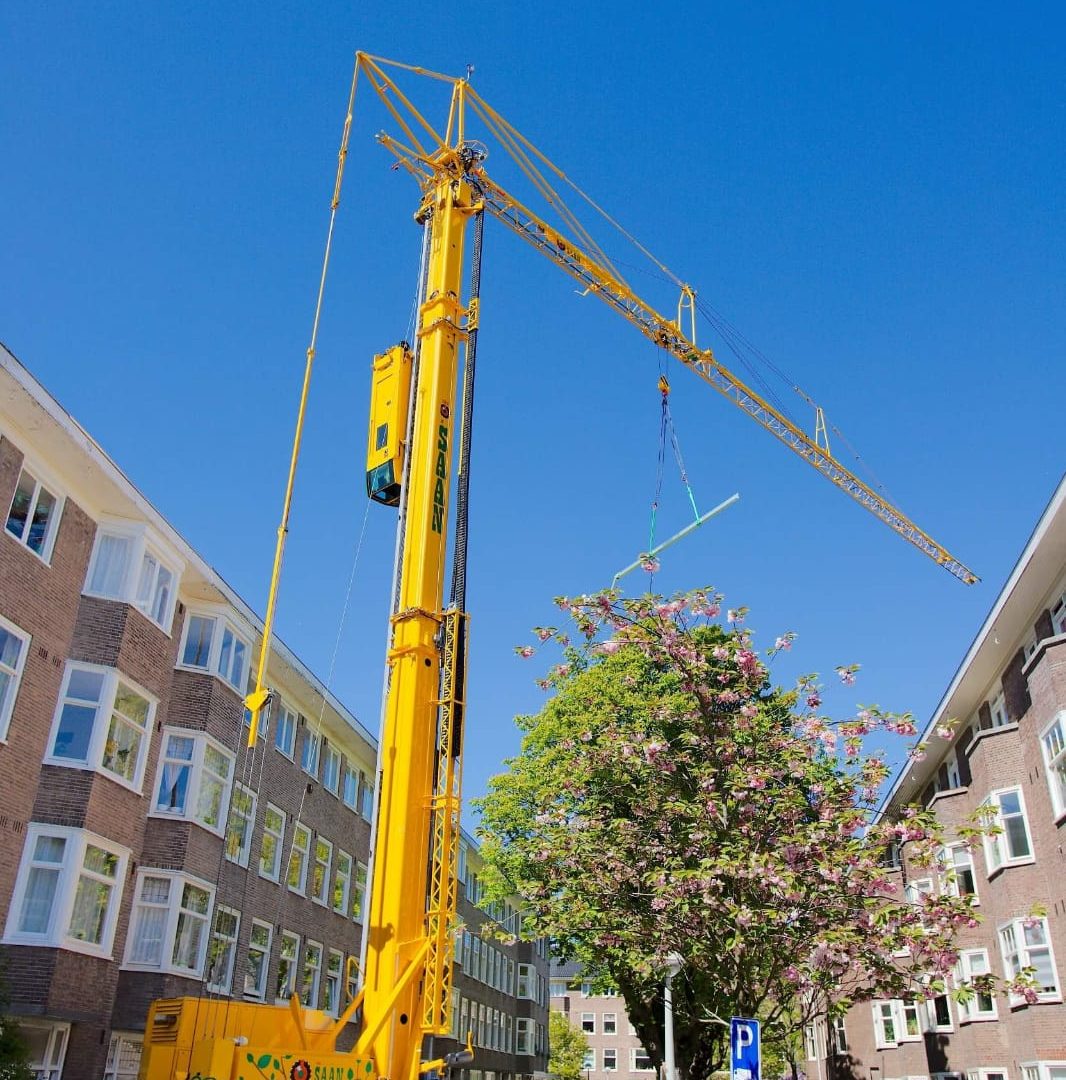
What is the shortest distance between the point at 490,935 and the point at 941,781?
53.1ft

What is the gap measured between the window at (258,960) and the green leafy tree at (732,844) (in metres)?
7.50

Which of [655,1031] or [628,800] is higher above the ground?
[628,800]

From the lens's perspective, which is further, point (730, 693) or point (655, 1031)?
point (655, 1031)

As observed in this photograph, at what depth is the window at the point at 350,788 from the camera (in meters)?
33.4

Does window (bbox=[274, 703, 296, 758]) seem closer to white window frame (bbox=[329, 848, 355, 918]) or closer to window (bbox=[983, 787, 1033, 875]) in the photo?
white window frame (bbox=[329, 848, 355, 918])

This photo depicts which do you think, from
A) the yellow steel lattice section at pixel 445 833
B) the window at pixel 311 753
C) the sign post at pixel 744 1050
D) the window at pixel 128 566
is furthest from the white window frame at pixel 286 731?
the sign post at pixel 744 1050

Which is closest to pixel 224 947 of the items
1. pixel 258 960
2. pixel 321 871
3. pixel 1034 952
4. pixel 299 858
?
pixel 258 960

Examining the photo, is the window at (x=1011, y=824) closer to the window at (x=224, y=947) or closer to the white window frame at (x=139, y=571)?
the window at (x=224, y=947)

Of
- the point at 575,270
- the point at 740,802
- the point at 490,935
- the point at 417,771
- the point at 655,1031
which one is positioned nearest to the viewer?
the point at 417,771

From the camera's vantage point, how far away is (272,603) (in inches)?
548

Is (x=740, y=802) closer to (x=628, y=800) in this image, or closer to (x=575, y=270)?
(x=628, y=800)

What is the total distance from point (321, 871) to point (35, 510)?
15593 millimetres

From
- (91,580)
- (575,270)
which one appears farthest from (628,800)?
(575,270)

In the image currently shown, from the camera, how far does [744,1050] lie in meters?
14.4
